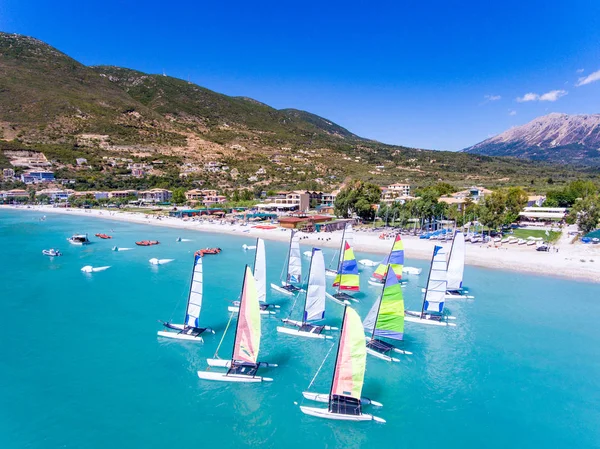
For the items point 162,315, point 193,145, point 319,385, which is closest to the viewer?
point 319,385

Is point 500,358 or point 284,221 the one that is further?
point 284,221

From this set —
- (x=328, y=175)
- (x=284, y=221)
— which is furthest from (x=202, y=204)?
(x=328, y=175)

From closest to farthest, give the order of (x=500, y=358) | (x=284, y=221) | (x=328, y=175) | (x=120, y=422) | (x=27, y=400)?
(x=120, y=422) < (x=27, y=400) < (x=500, y=358) < (x=284, y=221) < (x=328, y=175)

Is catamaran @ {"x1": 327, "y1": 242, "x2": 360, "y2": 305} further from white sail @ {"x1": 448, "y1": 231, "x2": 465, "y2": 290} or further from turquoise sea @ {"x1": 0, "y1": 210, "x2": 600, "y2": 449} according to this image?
white sail @ {"x1": 448, "y1": 231, "x2": 465, "y2": 290}

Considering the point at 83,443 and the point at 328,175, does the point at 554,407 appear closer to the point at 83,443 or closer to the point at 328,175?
the point at 83,443

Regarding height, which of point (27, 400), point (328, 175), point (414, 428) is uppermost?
point (328, 175)

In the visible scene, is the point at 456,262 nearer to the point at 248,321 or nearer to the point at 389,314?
the point at 389,314

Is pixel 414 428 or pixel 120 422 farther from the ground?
pixel 414 428

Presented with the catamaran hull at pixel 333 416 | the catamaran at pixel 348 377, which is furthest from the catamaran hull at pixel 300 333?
the catamaran hull at pixel 333 416

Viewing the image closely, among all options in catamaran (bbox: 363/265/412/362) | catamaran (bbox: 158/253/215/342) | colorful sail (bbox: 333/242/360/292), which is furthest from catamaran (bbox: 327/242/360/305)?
catamaran (bbox: 158/253/215/342)
